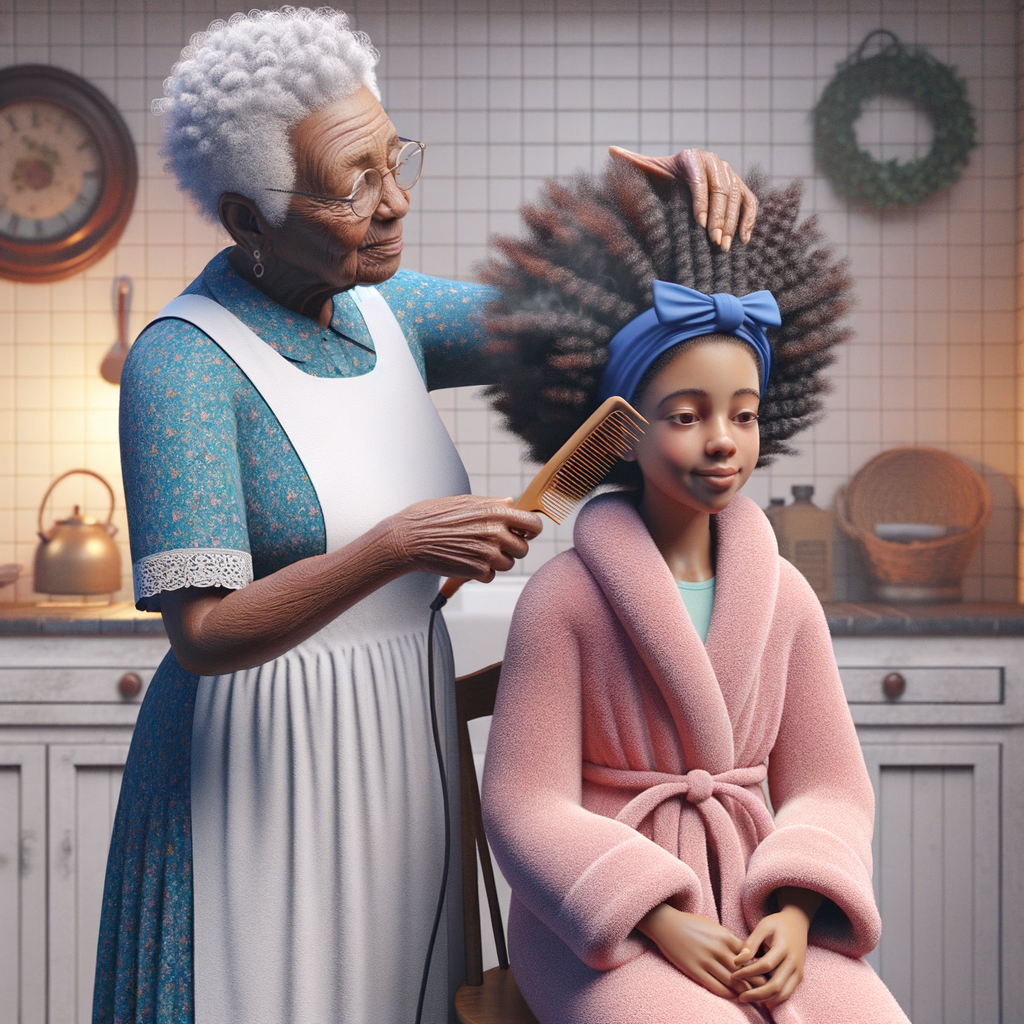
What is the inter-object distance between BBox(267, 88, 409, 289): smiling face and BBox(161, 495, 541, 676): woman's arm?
0.23m

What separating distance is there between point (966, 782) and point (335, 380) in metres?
1.67

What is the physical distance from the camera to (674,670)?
2.71 feet

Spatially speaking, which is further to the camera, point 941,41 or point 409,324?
point 941,41

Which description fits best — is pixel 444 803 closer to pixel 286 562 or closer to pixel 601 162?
pixel 286 562

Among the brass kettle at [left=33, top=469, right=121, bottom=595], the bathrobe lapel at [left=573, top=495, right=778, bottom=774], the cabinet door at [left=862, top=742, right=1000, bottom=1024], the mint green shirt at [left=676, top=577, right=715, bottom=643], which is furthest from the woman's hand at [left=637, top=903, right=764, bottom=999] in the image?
the brass kettle at [left=33, top=469, right=121, bottom=595]

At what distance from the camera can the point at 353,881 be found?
2.93 feet

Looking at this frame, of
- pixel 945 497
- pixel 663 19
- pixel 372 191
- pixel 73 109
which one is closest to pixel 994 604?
pixel 945 497

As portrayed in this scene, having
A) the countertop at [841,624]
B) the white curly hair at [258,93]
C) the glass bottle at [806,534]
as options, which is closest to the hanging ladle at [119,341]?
the countertop at [841,624]

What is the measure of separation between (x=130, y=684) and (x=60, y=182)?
138 cm

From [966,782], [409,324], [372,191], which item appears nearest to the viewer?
[372,191]

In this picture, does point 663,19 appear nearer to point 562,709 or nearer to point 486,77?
point 486,77

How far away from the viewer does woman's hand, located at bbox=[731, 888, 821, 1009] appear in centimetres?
74

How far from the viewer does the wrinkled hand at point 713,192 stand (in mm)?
875

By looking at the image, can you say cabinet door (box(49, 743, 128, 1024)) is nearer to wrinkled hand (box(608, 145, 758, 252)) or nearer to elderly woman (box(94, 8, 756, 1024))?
elderly woman (box(94, 8, 756, 1024))
